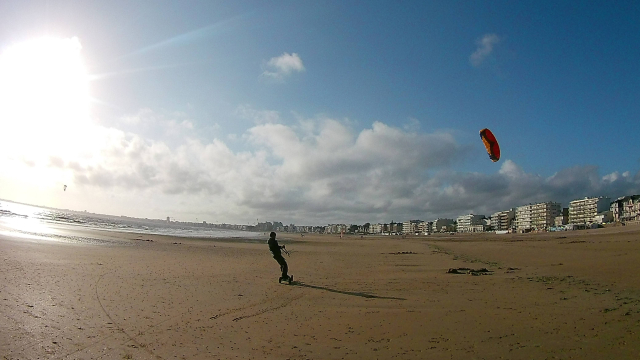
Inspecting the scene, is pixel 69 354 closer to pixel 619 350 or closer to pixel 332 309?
pixel 332 309

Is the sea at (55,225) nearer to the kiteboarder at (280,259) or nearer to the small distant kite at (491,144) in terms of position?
the kiteboarder at (280,259)

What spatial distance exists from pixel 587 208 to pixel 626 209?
2987 centimetres

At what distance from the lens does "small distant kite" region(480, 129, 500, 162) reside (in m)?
14.9

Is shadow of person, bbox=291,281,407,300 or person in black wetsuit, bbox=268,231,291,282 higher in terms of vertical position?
person in black wetsuit, bbox=268,231,291,282

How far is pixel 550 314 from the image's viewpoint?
22.7ft

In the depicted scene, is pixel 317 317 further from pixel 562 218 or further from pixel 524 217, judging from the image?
pixel 524 217

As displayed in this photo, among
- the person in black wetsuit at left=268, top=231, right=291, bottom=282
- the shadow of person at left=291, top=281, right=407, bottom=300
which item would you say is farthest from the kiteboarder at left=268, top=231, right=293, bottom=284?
the shadow of person at left=291, top=281, right=407, bottom=300

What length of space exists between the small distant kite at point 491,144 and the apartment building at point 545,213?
157568 millimetres

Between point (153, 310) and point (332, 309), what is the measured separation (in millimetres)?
4132

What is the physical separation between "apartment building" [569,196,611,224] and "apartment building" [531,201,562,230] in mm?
7150

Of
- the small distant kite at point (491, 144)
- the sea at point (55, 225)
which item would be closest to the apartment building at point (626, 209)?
the sea at point (55, 225)

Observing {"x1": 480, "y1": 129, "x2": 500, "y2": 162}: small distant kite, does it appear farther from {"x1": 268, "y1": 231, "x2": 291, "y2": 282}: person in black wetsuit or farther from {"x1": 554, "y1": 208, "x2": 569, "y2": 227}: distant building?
{"x1": 554, "y1": 208, "x2": 569, "y2": 227}: distant building

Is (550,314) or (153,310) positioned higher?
(550,314)

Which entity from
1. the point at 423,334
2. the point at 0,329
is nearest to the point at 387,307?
the point at 423,334
